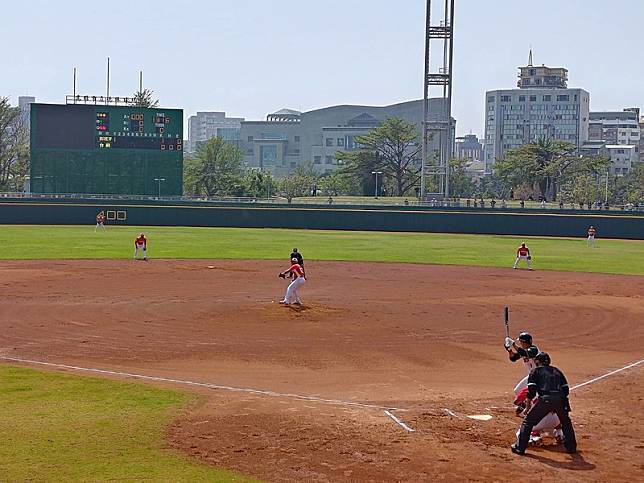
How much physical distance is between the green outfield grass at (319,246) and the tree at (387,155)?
62.6m

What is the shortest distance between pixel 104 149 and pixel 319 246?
2827 cm

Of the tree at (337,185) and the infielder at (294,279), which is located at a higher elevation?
the tree at (337,185)

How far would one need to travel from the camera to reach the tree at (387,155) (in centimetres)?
13475

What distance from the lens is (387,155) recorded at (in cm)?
13838

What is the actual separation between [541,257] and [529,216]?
22.5m

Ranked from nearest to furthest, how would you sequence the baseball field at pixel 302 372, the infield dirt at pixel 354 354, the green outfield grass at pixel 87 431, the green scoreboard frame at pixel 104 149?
the green outfield grass at pixel 87 431, the baseball field at pixel 302 372, the infield dirt at pixel 354 354, the green scoreboard frame at pixel 104 149

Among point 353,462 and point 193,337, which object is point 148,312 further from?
point 353,462

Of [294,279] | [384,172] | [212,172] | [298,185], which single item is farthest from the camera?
[298,185]

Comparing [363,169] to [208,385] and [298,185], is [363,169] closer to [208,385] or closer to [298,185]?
[298,185]

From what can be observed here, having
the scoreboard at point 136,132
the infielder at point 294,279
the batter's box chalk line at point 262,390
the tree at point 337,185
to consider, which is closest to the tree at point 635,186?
the tree at point 337,185

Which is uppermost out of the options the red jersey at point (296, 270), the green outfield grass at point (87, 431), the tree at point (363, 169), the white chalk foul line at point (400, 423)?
the tree at point (363, 169)

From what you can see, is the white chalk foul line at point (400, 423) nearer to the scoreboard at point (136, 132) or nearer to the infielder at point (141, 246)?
the infielder at point (141, 246)

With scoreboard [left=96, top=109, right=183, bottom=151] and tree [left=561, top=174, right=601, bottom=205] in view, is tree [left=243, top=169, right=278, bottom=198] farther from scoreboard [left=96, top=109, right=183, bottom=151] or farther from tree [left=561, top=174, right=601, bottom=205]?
scoreboard [left=96, top=109, right=183, bottom=151]

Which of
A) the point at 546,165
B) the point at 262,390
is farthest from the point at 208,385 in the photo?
the point at 546,165
